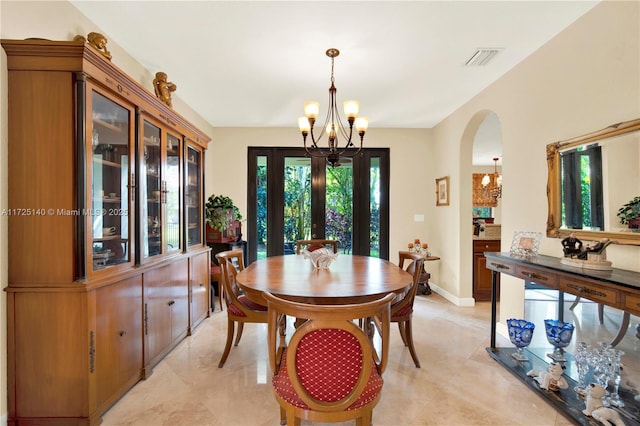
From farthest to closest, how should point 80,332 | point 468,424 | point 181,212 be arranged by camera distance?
point 181,212
point 468,424
point 80,332

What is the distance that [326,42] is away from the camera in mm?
2355

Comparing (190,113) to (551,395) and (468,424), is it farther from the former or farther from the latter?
(551,395)

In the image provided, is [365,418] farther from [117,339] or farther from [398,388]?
[117,339]

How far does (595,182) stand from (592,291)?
2.61 feet

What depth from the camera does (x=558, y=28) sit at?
2.22m

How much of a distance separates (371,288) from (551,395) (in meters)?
1.36

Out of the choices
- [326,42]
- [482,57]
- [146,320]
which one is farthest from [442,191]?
[146,320]

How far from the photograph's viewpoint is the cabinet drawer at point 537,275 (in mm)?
1958

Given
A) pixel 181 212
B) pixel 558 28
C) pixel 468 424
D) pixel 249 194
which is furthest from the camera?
pixel 249 194

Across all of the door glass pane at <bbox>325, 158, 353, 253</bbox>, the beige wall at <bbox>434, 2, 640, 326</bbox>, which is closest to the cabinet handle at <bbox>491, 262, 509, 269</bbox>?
the beige wall at <bbox>434, 2, 640, 326</bbox>

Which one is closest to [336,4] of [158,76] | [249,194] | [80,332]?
[158,76]

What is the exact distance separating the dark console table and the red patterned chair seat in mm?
1346

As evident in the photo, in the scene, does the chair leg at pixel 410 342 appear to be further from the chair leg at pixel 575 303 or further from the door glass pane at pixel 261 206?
the door glass pane at pixel 261 206

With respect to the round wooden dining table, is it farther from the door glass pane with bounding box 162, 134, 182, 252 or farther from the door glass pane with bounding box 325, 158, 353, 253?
the door glass pane with bounding box 325, 158, 353, 253
